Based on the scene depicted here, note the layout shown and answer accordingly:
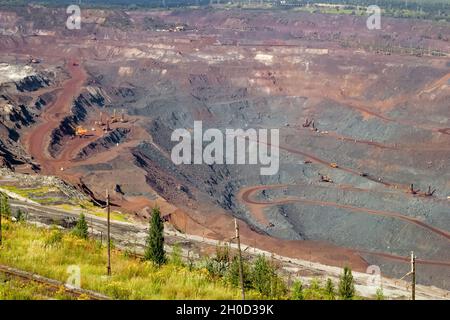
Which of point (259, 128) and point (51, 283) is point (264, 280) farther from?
point (259, 128)

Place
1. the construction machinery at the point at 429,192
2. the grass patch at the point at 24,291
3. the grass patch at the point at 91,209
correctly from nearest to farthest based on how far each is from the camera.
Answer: the grass patch at the point at 24,291, the grass patch at the point at 91,209, the construction machinery at the point at 429,192

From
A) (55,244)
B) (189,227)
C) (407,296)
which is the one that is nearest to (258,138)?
(189,227)

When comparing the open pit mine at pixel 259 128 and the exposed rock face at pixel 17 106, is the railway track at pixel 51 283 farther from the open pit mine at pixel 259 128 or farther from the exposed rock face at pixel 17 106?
the exposed rock face at pixel 17 106

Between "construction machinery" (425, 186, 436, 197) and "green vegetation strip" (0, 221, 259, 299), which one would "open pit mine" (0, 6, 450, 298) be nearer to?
"construction machinery" (425, 186, 436, 197)

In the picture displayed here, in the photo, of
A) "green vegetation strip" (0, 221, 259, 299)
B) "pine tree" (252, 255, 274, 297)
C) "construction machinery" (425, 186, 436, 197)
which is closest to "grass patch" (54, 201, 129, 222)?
"pine tree" (252, 255, 274, 297)

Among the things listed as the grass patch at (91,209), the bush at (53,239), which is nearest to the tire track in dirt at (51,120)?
the grass patch at (91,209)

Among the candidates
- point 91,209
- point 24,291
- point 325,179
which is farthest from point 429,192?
point 24,291
